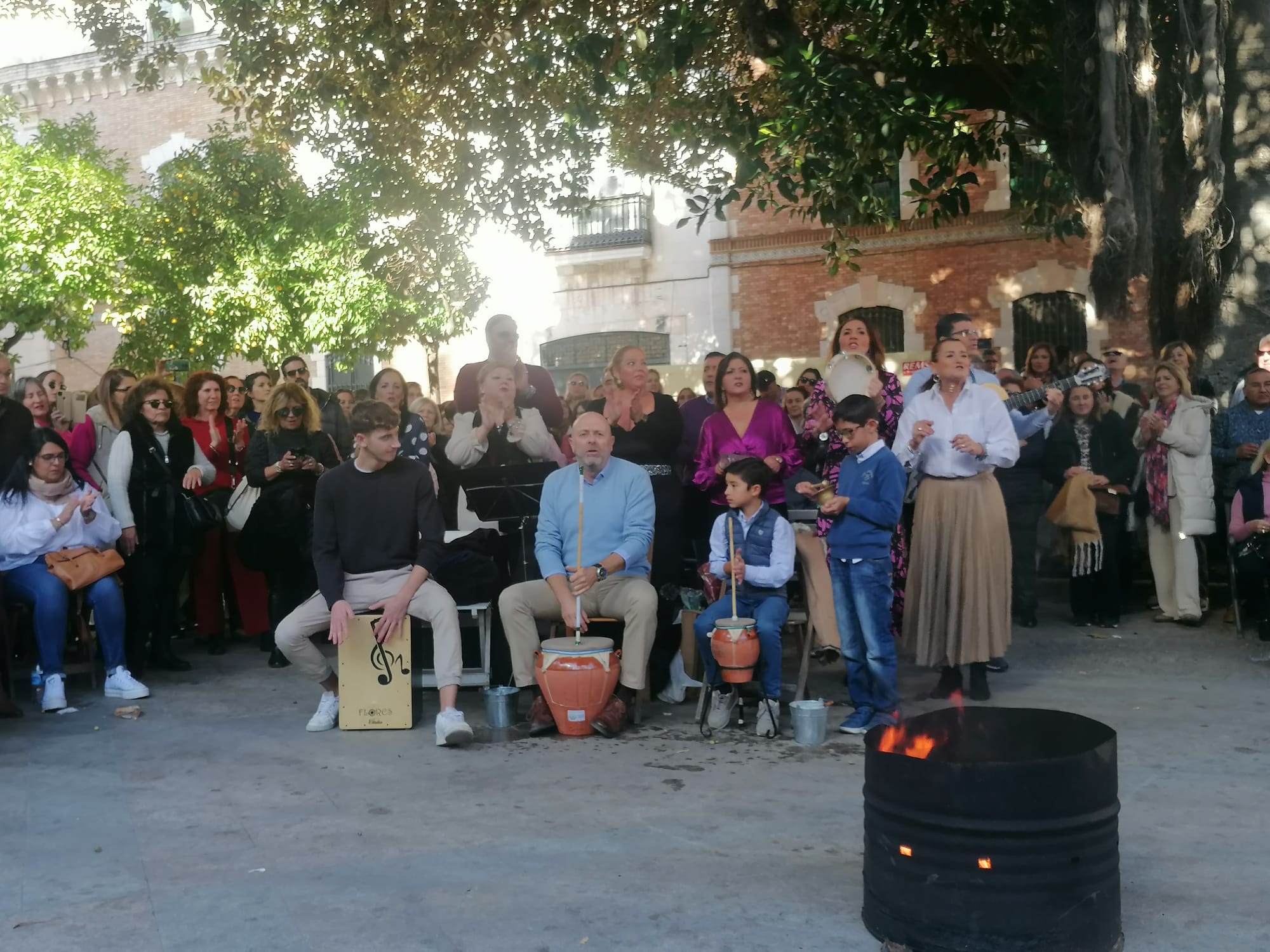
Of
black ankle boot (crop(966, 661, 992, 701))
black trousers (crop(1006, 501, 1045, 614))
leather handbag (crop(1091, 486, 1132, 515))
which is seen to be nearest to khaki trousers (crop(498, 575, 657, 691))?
black ankle boot (crop(966, 661, 992, 701))

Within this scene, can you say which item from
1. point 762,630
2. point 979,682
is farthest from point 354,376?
point 762,630

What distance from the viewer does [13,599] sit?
809 centimetres

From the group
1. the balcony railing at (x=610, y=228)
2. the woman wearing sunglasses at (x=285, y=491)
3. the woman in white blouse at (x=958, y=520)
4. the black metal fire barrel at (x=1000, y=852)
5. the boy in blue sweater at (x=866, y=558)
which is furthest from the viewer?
the balcony railing at (x=610, y=228)

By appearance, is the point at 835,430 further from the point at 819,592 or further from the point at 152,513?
the point at 152,513

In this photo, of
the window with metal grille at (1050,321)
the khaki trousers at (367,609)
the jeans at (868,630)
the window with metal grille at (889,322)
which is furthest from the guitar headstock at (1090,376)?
the window with metal grille at (889,322)

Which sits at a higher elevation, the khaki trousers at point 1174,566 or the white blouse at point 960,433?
the white blouse at point 960,433

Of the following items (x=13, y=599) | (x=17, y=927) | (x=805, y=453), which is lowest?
(x=17, y=927)

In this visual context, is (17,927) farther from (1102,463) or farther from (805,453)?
(1102,463)

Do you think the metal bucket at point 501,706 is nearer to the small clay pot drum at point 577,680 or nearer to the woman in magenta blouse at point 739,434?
the small clay pot drum at point 577,680

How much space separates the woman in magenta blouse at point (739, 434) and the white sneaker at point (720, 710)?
47.3 inches

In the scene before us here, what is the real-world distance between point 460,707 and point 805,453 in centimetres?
255

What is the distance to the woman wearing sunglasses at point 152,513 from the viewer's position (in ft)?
28.6

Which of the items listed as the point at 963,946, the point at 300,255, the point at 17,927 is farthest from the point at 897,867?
the point at 300,255

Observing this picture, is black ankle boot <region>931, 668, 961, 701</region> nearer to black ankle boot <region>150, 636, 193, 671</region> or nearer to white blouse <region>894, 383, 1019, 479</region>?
white blouse <region>894, 383, 1019, 479</region>
